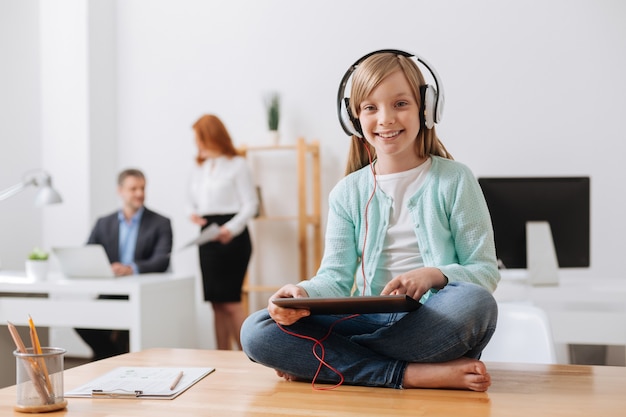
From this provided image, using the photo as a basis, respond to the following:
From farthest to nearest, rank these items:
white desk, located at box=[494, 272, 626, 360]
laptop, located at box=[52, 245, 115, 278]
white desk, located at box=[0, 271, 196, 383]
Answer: laptop, located at box=[52, 245, 115, 278] → white desk, located at box=[0, 271, 196, 383] → white desk, located at box=[494, 272, 626, 360]

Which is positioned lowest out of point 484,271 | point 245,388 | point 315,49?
point 245,388

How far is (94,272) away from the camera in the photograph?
351 cm

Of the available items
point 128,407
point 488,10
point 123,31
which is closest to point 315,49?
point 488,10

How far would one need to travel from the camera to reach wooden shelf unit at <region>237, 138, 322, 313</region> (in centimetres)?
471

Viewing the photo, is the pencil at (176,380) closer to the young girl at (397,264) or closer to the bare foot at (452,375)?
the young girl at (397,264)

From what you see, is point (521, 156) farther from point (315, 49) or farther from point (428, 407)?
point (428, 407)

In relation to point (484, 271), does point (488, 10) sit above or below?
above

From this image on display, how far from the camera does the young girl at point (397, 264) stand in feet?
4.58

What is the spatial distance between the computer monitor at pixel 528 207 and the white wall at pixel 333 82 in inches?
58.3

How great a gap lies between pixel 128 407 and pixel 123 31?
14.7 feet

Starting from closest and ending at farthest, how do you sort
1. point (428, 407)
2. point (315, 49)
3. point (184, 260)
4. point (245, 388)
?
point (428, 407), point (245, 388), point (315, 49), point (184, 260)

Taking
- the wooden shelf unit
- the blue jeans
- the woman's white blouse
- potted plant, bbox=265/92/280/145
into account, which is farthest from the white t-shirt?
potted plant, bbox=265/92/280/145

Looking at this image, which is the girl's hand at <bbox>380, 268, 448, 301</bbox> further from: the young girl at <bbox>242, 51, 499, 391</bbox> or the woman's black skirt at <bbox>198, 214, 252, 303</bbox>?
the woman's black skirt at <bbox>198, 214, 252, 303</bbox>

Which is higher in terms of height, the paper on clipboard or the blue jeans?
the blue jeans
